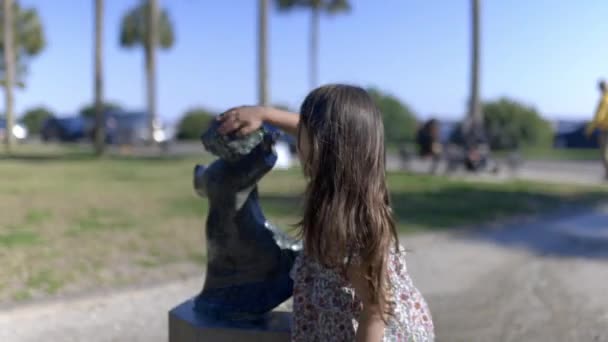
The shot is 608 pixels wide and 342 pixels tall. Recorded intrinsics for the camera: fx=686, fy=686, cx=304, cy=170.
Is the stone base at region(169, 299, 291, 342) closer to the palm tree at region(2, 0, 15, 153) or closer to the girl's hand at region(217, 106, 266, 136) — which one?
the girl's hand at region(217, 106, 266, 136)

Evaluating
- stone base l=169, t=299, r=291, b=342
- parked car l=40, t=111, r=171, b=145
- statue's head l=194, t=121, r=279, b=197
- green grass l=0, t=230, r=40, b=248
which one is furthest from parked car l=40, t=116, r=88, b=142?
statue's head l=194, t=121, r=279, b=197

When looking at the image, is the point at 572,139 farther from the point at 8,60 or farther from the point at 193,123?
the point at 8,60

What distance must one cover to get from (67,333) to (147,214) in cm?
463

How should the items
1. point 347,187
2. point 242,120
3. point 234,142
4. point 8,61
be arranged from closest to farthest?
point 347,187
point 242,120
point 234,142
point 8,61

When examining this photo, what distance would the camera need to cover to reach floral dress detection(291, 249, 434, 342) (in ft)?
6.36

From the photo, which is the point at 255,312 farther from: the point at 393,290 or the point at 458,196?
the point at 458,196

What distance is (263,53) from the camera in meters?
18.7

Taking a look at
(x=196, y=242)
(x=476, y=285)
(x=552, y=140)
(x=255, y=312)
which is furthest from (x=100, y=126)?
(x=552, y=140)

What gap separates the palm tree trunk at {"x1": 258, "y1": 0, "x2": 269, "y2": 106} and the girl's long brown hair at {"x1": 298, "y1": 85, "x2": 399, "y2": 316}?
666 inches

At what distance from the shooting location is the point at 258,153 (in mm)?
2980

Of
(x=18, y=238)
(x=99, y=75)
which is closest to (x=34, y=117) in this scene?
(x=99, y=75)

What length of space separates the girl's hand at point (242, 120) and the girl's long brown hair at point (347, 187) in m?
0.76

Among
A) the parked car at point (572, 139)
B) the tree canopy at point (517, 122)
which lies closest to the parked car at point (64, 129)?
the tree canopy at point (517, 122)

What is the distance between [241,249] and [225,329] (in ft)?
1.19
